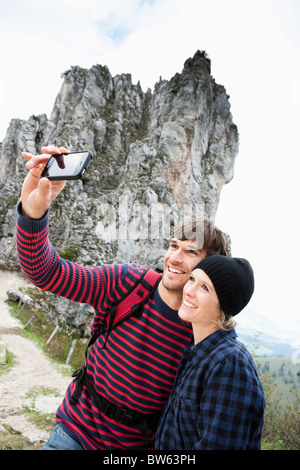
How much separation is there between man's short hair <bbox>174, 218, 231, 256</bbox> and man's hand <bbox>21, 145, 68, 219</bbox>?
123 centimetres

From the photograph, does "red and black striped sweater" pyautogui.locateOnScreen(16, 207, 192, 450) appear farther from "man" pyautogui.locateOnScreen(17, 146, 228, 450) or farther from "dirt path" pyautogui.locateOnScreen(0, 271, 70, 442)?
"dirt path" pyautogui.locateOnScreen(0, 271, 70, 442)

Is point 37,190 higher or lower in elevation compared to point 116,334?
higher

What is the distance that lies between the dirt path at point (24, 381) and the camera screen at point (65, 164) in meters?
6.63

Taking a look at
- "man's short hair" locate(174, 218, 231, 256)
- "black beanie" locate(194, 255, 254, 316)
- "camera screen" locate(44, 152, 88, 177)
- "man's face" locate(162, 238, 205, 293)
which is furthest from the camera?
"man's short hair" locate(174, 218, 231, 256)

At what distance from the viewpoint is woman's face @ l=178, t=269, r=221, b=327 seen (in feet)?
6.84

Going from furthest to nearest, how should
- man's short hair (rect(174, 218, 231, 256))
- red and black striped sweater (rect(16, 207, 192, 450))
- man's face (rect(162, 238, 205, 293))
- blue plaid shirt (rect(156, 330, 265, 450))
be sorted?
1. man's short hair (rect(174, 218, 231, 256))
2. man's face (rect(162, 238, 205, 293))
3. red and black striped sweater (rect(16, 207, 192, 450))
4. blue plaid shirt (rect(156, 330, 265, 450))

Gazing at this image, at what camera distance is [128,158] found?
27359 millimetres

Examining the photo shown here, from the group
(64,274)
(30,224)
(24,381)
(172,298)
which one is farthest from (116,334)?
(24,381)

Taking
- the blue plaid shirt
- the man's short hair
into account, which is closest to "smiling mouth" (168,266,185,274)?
the man's short hair

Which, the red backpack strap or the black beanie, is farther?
the red backpack strap

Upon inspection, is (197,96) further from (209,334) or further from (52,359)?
(209,334)

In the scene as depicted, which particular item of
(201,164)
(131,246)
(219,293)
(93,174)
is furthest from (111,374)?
(201,164)

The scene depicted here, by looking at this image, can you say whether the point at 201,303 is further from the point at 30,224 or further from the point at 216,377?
the point at 30,224

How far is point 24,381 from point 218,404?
33.2 feet
